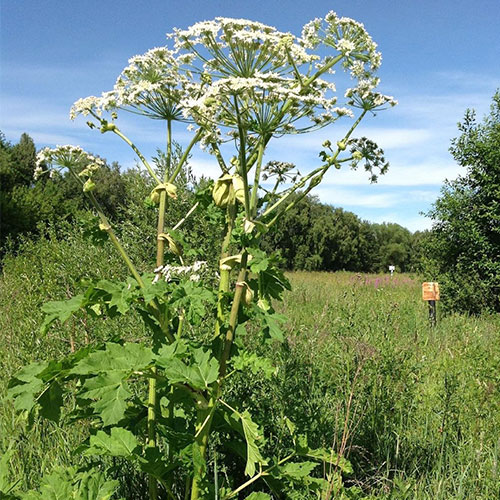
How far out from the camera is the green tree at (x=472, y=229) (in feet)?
34.7

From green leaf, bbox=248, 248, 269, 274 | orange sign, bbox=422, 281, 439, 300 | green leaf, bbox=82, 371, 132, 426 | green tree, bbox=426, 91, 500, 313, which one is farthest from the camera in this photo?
green tree, bbox=426, 91, 500, 313

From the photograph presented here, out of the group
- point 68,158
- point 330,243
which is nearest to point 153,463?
point 68,158

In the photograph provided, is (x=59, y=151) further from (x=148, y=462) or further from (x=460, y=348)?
(x=460, y=348)

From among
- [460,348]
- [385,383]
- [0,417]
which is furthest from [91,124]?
[460,348]

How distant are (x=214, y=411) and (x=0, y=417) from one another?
2.21 meters

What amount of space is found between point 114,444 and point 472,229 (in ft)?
33.4

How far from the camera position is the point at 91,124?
99.0 inches

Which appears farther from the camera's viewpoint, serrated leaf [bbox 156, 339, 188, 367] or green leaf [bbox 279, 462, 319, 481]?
green leaf [bbox 279, 462, 319, 481]

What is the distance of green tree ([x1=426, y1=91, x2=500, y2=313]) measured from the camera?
10.6 metres

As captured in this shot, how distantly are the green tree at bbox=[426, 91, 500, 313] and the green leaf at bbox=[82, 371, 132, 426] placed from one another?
10062 millimetres

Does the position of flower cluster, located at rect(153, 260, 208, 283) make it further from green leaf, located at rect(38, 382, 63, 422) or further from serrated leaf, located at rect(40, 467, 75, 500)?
serrated leaf, located at rect(40, 467, 75, 500)

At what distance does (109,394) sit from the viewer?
1864mm

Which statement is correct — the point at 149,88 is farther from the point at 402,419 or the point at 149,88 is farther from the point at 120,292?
the point at 402,419

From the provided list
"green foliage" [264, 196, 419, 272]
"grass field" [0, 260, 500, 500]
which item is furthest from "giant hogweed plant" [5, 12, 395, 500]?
"green foliage" [264, 196, 419, 272]
